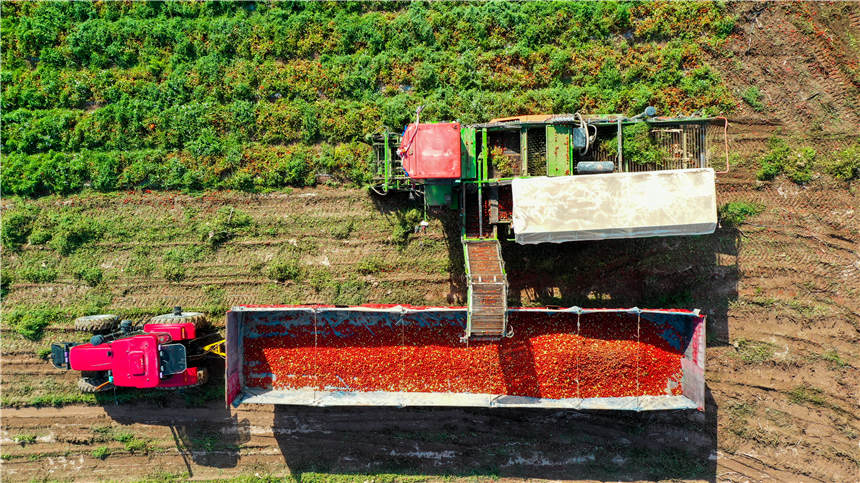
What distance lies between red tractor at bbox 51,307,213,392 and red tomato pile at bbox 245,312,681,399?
1.25 m

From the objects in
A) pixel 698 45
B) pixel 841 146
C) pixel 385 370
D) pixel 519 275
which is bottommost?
pixel 385 370

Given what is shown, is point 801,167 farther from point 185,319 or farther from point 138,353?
point 138,353

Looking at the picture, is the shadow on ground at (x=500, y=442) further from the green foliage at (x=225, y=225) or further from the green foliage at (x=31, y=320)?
the green foliage at (x=31, y=320)

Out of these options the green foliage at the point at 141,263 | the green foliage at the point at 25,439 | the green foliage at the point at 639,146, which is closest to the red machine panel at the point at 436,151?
the green foliage at the point at 639,146

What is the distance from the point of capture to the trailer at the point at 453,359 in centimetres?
917

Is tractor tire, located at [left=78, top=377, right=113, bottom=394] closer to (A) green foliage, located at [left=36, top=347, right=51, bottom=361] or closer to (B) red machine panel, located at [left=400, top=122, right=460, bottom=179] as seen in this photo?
(A) green foliage, located at [left=36, top=347, right=51, bottom=361]

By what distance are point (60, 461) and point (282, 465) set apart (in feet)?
16.9

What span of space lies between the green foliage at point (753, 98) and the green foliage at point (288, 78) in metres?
0.59

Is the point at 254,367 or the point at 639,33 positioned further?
the point at 639,33

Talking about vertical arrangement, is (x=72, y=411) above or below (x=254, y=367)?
below

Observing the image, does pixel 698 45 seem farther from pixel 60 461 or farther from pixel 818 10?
pixel 60 461

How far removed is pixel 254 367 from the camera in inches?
379

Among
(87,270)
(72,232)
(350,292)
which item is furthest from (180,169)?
(350,292)

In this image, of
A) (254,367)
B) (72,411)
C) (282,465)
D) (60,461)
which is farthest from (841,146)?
(60,461)
